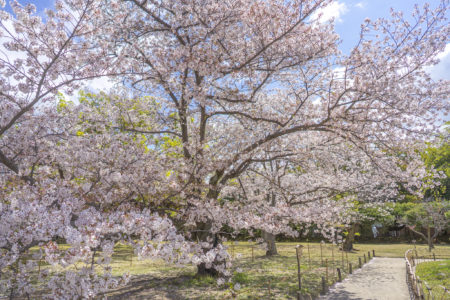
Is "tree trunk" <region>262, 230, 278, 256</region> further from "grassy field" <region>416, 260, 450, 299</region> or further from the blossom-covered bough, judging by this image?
the blossom-covered bough

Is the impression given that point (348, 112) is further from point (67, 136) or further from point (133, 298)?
point (133, 298)

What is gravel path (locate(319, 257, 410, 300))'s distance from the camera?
8185mm

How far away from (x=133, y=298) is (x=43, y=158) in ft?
14.4

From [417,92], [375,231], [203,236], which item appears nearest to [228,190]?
[203,236]

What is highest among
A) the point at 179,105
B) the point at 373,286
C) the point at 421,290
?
the point at 179,105

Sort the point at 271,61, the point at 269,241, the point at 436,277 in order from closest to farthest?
the point at 271,61 → the point at 436,277 → the point at 269,241

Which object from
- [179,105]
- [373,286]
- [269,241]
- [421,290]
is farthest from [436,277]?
[179,105]

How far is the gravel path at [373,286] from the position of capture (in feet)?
26.9

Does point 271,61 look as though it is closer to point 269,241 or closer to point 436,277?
point 436,277

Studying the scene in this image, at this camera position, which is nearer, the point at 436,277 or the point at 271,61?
the point at 271,61

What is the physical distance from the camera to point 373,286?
9.45 m

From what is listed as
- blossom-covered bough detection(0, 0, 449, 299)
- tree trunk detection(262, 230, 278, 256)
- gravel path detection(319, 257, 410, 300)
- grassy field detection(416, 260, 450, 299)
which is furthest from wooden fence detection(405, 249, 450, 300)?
tree trunk detection(262, 230, 278, 256)

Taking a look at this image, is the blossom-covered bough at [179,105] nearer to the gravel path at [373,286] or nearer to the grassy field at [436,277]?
the gravel path at [373,286]

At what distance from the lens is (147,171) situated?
6.19 m
